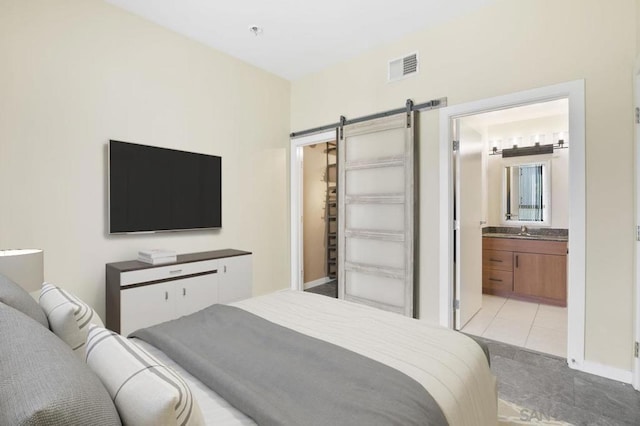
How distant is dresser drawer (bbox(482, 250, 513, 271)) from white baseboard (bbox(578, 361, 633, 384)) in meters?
2.15

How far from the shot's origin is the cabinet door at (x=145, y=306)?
2545 mm

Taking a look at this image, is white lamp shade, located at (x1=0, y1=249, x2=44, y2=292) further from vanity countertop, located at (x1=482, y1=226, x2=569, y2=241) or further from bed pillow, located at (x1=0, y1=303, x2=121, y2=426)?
vanity countertop, located at (x1=482, y1=226, x2=569, y2=241)

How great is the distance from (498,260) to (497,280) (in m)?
0.28

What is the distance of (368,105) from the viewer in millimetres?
3656

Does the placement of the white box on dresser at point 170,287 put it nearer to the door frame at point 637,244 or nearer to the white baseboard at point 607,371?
the white baseboard at point 607,371

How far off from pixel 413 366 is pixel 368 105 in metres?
3.05

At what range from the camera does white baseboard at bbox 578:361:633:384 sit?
2.25m

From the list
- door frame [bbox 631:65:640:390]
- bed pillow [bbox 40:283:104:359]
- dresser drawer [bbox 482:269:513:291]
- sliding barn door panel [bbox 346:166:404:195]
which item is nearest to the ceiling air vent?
sliding barn door panel [bbox 346:166:404:195]

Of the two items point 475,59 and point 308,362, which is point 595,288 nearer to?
point 475,59

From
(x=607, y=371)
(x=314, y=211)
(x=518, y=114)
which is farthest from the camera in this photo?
(x=314, y=211)

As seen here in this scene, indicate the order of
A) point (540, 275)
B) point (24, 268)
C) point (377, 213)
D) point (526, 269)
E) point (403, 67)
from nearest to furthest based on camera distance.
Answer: point (24, 268) < point (403, 67) < point (377, 213) < point (540, 275) < point (526, 269)

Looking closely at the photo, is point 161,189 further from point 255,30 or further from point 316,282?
point 316,282

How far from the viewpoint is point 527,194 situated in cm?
488

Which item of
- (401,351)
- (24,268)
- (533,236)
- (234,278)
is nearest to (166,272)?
(234,278)
